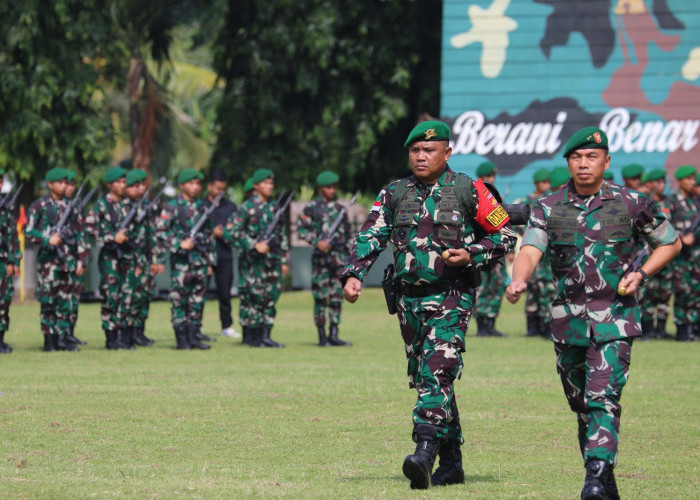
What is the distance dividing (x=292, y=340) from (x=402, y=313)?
10.3m

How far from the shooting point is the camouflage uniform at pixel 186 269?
1605 centimetres

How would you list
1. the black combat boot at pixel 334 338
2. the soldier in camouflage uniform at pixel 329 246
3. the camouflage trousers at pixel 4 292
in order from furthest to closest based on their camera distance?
1. the black combat boot at pixel 334 338
2. the soldier in camouflage uniform at pixel 329 246
3. the camouflage trousers at pixel 4 292

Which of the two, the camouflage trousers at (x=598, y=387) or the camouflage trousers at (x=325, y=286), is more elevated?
the camouflage trousers at (x=325, y=286)

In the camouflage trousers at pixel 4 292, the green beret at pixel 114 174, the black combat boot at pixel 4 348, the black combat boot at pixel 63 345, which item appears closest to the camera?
the camouflage trousers at pixel 4 292

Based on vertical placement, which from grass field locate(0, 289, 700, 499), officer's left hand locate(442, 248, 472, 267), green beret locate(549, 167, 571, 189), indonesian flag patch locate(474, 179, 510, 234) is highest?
green beret locate(549, 167, 571, 189)

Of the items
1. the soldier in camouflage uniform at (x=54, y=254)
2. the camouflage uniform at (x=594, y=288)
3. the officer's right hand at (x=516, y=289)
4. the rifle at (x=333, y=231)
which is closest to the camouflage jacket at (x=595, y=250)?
the camouflage uniform at (x=594, y=288)

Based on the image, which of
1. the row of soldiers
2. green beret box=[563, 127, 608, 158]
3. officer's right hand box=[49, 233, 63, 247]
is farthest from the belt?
the row of soldiers

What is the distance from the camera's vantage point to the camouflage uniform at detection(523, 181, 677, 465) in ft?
22.1

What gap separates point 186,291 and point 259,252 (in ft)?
3.22

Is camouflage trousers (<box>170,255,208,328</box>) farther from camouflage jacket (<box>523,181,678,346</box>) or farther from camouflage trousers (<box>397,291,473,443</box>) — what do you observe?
camouflage jacket (<box>523,181,678,346</box>)

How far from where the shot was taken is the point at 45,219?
15.1 meters

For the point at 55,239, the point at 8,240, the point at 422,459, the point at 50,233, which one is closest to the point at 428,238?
the point at 422,459

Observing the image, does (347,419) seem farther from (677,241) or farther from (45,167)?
(45,167)

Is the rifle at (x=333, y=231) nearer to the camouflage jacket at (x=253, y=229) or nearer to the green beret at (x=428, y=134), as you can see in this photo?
the camouflage jacket at (x=253, y=229)
